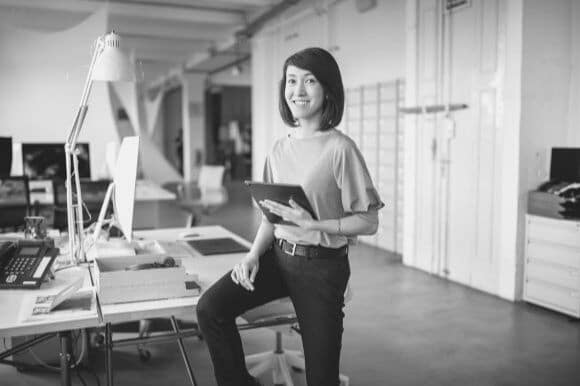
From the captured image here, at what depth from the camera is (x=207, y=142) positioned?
19.1m

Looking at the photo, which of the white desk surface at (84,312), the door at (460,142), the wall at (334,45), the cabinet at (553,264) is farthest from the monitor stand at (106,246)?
the wall at (334,45)

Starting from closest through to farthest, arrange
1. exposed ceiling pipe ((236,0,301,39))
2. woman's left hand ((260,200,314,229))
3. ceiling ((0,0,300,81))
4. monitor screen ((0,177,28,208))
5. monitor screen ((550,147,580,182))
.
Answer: woman's left hand ((260,200,314,229)), monitor screen ((550,147,580,182)), monitor screen ((0,177,28,208)), exposed ceiling pipe ((236,0,301,39)), ceiling ((0,0,300,81))

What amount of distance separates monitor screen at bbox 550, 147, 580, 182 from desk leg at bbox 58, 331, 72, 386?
389 cm

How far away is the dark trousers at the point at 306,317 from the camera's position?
180cm

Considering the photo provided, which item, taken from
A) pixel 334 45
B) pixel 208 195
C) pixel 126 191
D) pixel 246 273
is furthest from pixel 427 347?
pixel 334 45

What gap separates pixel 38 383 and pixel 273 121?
7252 mm

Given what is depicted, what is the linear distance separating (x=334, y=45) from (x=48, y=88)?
12.7 feet

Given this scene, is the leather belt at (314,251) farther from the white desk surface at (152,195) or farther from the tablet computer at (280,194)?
the white desk surface at (152,195)

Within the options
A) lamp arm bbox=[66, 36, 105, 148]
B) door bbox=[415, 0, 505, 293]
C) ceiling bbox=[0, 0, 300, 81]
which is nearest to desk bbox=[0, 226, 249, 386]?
lamp arm bbox=[66, 36, 105, 148]

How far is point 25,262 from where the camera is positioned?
216 cm

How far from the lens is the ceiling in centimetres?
832

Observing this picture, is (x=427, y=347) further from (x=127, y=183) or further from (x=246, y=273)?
(x=127, y=183)

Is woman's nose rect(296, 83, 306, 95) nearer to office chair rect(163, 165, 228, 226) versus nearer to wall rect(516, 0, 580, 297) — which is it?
wall rect(516, 0, 580, 297)

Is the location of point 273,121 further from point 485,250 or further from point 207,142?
point 207,142
